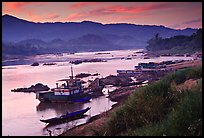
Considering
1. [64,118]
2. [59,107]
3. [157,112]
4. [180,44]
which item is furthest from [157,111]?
[180,44]

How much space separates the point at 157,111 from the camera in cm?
943

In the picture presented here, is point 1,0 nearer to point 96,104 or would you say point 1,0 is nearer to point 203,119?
point 203,119

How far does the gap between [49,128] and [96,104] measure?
9.51m

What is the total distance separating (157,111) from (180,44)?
102462 millimetres

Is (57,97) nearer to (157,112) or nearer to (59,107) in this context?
(59,107)

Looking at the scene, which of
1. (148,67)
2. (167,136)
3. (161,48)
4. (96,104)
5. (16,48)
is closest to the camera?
(167,136)

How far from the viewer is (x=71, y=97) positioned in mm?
32500

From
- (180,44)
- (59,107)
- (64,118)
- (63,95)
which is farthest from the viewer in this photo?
(180,44)

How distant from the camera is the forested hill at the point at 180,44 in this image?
9381cm

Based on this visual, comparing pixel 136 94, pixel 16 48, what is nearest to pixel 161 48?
pixel 16 48

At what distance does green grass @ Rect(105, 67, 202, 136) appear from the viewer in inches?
289

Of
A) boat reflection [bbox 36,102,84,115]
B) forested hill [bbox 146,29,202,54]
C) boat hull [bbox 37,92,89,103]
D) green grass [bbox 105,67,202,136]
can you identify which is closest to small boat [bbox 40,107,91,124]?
boat reflection [bbox 36,102,84,115]

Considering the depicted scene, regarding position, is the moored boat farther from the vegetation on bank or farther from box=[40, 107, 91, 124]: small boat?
the vegetation on bank

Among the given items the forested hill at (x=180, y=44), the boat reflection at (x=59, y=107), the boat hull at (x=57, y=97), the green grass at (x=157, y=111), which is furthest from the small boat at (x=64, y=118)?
the forested hill at (x=180, y=44)
